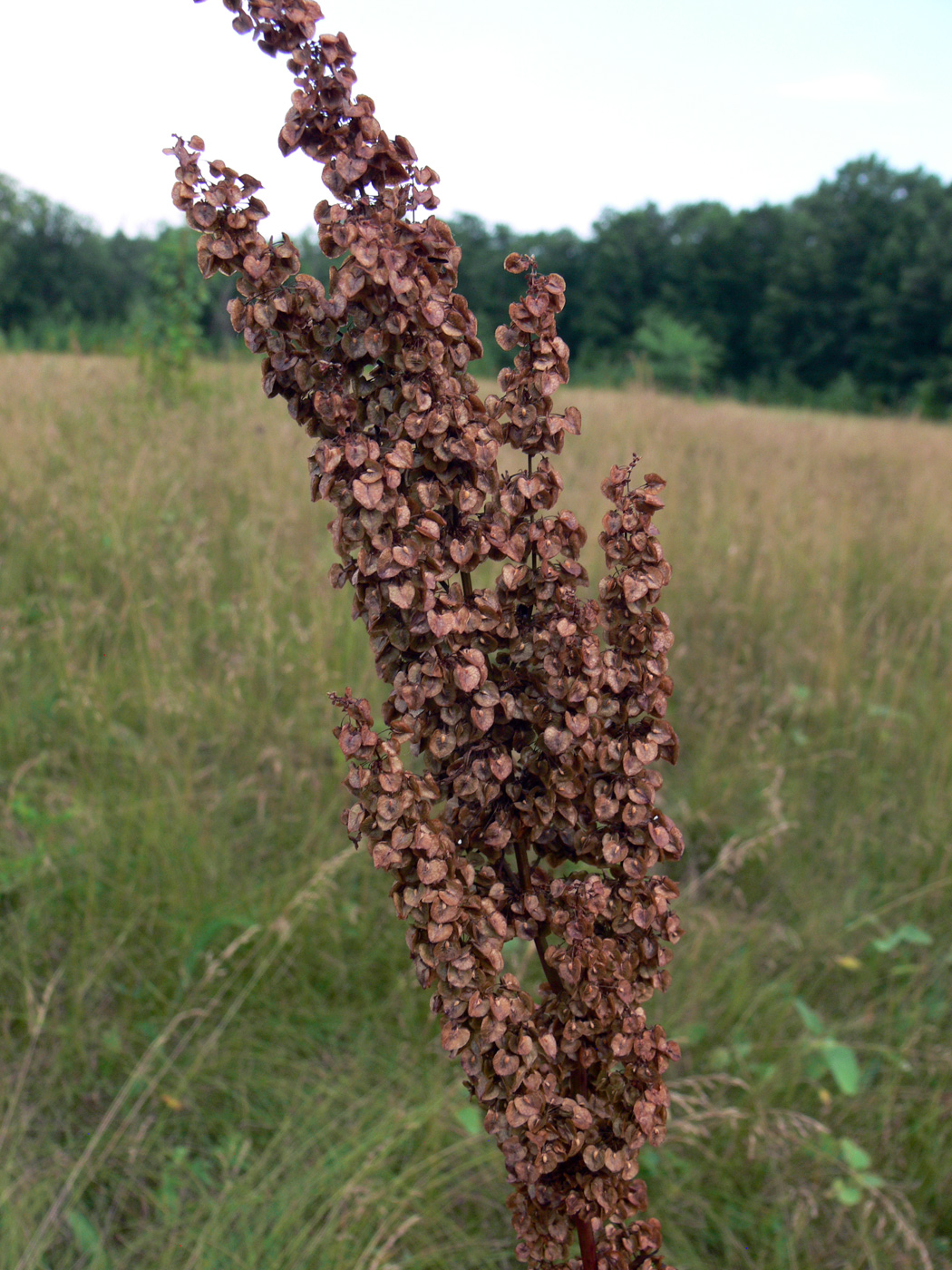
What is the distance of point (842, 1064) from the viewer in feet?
7.18

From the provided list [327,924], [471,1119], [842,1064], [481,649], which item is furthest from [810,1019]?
[481,649]

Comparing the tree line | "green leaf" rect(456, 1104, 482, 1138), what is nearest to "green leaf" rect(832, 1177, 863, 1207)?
"green leaf" rect(456, 1104, 482, 1138)

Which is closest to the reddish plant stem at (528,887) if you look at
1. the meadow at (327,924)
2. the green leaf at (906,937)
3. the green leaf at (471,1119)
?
the meadow at (327,924)

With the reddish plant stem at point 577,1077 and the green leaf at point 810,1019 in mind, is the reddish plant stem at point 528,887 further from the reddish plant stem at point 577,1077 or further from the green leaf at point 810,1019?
the green leaf at point 810,1019

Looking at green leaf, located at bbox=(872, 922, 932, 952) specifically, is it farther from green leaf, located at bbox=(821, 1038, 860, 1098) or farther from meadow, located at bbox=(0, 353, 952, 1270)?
green leaf, located at bbox=(821, 1038, 860, 1098)

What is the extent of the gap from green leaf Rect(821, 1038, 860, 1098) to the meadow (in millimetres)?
10

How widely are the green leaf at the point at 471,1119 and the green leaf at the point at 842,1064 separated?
86cm

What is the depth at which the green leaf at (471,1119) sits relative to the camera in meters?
2.05

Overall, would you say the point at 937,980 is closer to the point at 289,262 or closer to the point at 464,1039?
the point at 464,1039

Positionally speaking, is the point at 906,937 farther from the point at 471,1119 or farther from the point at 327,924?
the point at 327,924

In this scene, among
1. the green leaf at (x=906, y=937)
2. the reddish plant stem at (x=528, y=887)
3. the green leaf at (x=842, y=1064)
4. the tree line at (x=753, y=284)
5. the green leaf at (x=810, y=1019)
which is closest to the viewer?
the reddish plant stem at (x=528, y=887)

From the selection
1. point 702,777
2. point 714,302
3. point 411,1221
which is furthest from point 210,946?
point 714,302

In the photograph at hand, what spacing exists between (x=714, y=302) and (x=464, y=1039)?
43.9 metres

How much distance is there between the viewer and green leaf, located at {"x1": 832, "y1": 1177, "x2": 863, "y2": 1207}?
6.45 ft
